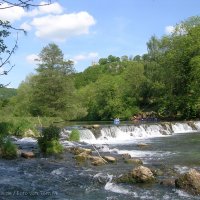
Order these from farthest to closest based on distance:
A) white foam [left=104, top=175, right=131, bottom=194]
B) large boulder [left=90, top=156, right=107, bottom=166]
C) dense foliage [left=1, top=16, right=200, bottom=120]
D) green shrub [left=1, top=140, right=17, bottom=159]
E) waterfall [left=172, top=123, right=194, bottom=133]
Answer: dense foliage [left=1, top=16, right=200, bottom=120] → waterfall [left=172, top=123, right=194, bottom=133] → green shrub [left=1, top=140, right=17, bottom=159] → large boulder [left=90, top=156, right=107, bottom=166] → white foam [left=104, top=175, right=131, bottom=194]

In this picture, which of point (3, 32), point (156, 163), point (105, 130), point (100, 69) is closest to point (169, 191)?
point (156, 163)

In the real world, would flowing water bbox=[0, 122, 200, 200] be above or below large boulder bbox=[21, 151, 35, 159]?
below

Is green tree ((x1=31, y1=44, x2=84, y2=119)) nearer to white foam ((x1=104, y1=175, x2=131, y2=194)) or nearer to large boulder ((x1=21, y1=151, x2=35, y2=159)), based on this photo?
large boulder ((x1=21, y1=151, x2=35, y2=159))

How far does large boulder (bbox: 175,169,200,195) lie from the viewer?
10.6 meters

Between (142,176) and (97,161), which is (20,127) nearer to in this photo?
(97,161)

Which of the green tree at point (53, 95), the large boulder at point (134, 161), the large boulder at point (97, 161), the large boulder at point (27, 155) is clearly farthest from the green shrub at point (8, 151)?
the green tree at point (53, 95)

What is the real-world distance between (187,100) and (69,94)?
15147 millimetres

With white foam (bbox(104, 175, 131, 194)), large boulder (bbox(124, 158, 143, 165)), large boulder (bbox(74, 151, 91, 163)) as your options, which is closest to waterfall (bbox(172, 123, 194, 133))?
large boulder (bbox(74, 151, 91, 163))

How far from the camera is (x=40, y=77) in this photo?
159ft

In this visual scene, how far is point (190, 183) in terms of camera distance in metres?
10.8

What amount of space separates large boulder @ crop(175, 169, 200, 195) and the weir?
1650 cm

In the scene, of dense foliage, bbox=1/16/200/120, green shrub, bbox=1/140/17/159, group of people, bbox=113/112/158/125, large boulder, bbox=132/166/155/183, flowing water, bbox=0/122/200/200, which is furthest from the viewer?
group of people, bbox=113/112/158/125

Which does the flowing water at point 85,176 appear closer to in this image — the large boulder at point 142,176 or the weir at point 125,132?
the large boulder at point 142,176

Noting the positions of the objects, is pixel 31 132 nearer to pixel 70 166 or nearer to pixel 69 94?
pixel 70 166
